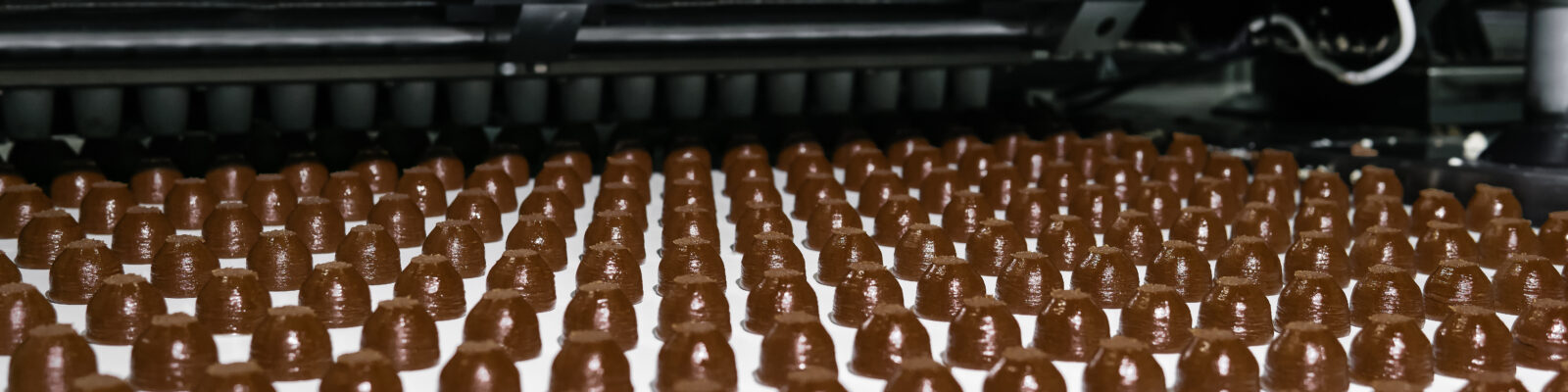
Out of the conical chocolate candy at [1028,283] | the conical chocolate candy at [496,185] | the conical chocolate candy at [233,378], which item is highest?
the conical chocolate candy at [496,185]

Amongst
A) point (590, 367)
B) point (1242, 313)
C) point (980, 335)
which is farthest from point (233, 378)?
point (1242, 313)

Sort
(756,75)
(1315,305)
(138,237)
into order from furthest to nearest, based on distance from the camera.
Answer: (756,75), (138,237), (1315,305)

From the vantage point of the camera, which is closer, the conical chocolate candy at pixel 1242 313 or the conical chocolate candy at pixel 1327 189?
the conical chocolate candy at pixel 1242 313

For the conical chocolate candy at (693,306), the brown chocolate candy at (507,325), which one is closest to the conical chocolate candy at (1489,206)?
the conical chocolate candy at (693,306)

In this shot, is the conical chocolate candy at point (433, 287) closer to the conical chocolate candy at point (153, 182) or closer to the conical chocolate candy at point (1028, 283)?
the conical chocolate candy at point (1028, 283)

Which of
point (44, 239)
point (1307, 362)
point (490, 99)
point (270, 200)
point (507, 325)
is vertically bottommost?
point (1307, 362)

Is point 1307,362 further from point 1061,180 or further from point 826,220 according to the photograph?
point 1061,180

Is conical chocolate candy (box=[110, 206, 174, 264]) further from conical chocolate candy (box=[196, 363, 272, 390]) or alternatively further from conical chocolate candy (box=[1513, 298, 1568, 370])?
conical chocolate candy (box=[1513, 298, 1568, 370])

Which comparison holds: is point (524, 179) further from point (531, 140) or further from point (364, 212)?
point (364, 212)
